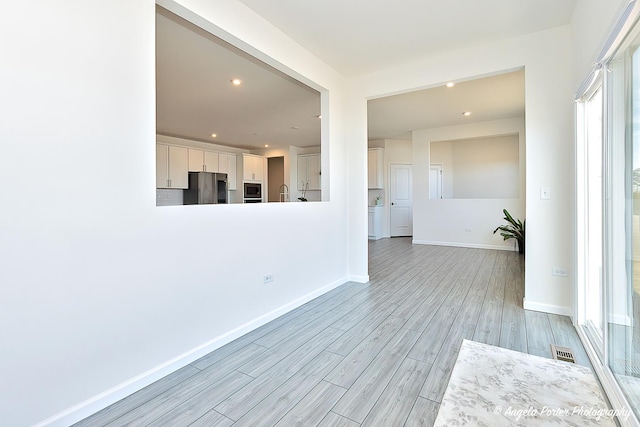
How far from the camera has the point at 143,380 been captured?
72.8 inches

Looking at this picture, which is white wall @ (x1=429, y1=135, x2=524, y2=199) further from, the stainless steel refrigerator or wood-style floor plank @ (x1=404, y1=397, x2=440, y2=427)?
wood-style floor plank @ (x1=404, y1=397, x2=440, y2=427)

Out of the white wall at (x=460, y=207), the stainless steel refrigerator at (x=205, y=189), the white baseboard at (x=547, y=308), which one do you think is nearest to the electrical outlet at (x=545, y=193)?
the white baseboard at (x=547, y=308)

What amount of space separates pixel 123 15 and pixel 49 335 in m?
1.76

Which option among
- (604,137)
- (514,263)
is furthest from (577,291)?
(514,263)

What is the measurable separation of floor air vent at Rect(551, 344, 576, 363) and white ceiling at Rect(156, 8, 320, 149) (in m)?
3.75

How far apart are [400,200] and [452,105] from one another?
372 centimetres

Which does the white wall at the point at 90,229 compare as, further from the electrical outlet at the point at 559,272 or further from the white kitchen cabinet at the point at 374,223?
the white kitchen cabinet at the point at 374,223

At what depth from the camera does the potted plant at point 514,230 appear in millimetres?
5902

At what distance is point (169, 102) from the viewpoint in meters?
4.77

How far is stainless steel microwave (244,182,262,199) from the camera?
27.8 ft

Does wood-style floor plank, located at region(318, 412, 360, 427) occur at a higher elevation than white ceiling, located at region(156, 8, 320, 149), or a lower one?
lower

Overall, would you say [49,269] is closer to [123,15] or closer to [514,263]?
[123,15]

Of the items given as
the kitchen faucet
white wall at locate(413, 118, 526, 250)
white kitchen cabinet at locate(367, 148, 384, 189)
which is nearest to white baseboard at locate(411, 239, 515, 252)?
white wall at locate(413, 118, 526, 250)

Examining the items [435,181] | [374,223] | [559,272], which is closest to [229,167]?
[374,223]
